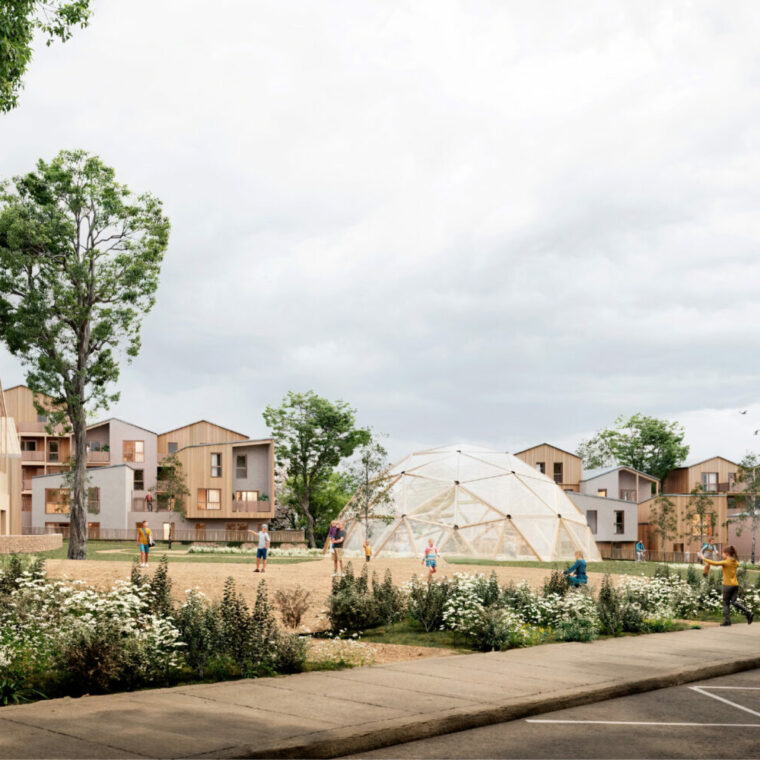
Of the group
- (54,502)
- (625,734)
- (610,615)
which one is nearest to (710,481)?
(54,502)

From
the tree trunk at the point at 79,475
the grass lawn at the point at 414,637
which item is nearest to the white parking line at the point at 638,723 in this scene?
the grass lawn at the point at 414,637

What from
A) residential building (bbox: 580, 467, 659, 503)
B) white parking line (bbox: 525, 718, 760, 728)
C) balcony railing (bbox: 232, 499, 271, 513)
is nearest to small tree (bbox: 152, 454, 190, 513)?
balcony railing (bbox: 232, 499, 271, 513)

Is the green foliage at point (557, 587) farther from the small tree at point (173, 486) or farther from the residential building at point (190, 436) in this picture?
the residential building at point (190, 436)

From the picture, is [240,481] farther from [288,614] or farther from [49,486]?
[288,614]

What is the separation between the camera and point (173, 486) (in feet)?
255

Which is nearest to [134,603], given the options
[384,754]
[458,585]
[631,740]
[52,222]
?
[384,754]

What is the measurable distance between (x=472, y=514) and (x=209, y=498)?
34.4 meters

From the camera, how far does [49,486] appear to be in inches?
3024

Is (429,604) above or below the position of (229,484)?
below

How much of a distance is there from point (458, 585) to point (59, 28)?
13.5 meters

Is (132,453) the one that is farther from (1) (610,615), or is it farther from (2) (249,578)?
(1) (610,615)

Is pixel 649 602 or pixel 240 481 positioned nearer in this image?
pixel 649 602

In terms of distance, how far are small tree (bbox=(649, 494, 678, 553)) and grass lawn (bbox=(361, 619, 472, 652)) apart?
198 feet

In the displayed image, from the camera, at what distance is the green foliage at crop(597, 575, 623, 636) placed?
17.8 metres
